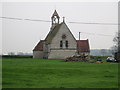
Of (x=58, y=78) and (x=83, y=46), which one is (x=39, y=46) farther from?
(x=58, y=78)

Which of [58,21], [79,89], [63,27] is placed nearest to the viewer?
[79,89]

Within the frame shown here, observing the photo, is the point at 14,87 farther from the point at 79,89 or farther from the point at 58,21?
the point at 58,21

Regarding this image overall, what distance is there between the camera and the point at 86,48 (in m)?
90.1

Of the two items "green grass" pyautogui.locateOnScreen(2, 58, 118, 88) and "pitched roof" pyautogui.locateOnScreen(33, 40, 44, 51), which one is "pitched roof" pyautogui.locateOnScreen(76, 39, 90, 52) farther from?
"green grass" pyautogui.locateOnScreen(2, 58, 118, 88)

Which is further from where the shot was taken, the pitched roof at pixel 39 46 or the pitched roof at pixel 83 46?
the pitched roof at pixel 39 46

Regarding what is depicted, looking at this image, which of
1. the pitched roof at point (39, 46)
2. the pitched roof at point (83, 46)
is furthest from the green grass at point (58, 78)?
the pitched roof at point (39, 46)

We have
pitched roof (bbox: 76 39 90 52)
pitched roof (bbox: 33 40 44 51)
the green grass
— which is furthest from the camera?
pitched roof (bbox: 33 40 44 51)

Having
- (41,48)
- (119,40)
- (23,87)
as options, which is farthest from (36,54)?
(23,87)

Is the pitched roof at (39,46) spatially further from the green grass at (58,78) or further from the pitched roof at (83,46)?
the green grass at (58,78)

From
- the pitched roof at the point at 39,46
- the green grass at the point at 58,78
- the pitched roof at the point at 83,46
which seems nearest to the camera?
the green grass at the point at 58,78

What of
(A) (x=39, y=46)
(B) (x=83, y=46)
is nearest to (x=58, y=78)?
(B) (x=83, y=46)

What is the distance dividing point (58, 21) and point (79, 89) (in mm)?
73287

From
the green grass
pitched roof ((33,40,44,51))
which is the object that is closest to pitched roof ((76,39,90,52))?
pitched roof ((33,40,44,51))

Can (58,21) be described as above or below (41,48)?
above
